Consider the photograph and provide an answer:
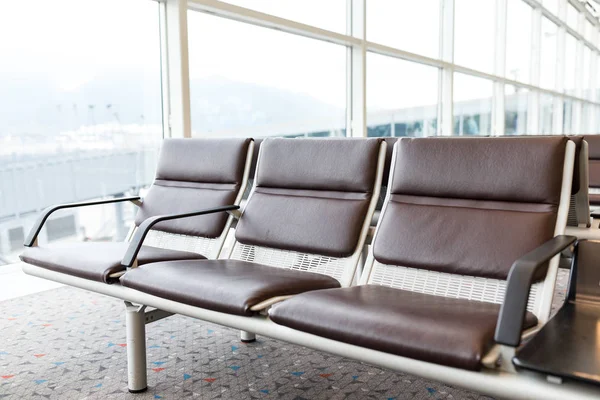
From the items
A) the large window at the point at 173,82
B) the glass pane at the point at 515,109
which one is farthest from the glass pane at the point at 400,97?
the glass pane at the point at 515,109

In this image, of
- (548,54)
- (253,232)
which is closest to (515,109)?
(548,54)

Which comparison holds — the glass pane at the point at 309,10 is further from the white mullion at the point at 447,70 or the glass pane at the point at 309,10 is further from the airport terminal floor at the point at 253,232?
the white mullion at the point at 447,70

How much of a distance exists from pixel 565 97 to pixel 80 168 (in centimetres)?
1212

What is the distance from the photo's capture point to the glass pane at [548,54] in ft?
36.9

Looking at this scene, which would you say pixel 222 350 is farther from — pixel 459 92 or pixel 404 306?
pixel 459 92

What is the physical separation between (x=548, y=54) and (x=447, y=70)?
228 inches

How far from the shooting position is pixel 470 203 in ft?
5.82

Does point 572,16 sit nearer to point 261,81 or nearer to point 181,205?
point 261,81

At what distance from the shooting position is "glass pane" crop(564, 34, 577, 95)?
1285 centimetres

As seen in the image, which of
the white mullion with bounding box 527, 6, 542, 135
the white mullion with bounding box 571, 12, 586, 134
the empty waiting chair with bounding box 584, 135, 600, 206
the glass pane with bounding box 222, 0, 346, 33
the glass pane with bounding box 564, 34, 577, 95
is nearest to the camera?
the empty waiting chair with bounding box 584, 135, 600, 206

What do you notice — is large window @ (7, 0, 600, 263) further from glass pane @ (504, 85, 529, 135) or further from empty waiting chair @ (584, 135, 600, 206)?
glass pane @ (504, 85, 529, 135)

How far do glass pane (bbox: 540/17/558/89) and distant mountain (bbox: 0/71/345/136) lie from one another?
815 centimetres

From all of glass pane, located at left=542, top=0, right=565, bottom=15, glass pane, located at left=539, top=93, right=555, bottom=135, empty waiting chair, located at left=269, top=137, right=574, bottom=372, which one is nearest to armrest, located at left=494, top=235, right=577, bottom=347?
empty waiting chair, located at left=269, top=137, right=574, bottom=372

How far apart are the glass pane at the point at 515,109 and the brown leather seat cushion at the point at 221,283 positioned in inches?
324
